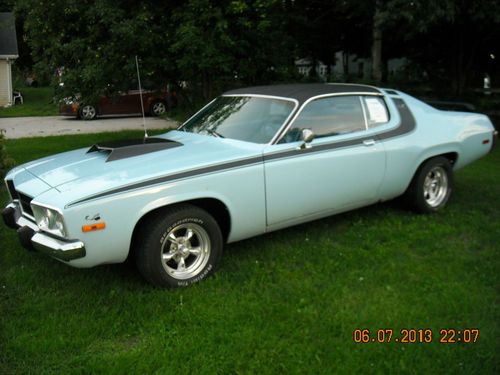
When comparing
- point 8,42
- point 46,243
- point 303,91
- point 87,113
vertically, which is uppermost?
point 8,42

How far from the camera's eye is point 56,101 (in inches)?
384

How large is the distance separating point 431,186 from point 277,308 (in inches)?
119

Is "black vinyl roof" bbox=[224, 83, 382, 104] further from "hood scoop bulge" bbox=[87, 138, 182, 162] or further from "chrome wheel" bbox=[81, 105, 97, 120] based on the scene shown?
"chrome wheel" bbox=[81, 105, 97, 120]

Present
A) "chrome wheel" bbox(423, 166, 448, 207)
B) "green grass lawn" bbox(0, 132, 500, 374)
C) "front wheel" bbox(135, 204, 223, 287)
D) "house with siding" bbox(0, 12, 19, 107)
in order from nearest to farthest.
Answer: "green grass lawn" bbox(0, 132, 500, 374), "front wheel" bbox(135, 204, 223, 287), "chrome wheel" bbox(423, 166, 448, 207), "house with siding" bbox(0, 12, 19, 107)

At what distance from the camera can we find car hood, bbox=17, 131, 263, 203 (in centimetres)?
373

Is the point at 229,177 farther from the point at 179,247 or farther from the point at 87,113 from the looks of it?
the point at 87,113

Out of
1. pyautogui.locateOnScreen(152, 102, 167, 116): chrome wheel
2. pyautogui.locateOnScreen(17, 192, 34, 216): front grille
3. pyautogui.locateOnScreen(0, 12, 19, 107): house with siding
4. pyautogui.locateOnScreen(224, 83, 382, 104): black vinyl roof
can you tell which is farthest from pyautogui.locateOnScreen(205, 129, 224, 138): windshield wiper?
pyautogui.locateOnScreen(0, 12, 19, 107): house with siding

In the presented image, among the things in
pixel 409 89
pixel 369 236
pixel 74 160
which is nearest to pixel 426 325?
pixel 369 236

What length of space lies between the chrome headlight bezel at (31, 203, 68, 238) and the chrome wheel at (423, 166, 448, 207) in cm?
392

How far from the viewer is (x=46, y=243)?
3.58m

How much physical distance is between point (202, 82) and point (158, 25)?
1433 millimetres

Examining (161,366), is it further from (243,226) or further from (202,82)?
(202,82)

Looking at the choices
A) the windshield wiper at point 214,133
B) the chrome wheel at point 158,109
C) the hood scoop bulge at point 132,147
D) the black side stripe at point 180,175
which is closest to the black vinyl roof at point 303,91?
the windshield wiper at point 214,133

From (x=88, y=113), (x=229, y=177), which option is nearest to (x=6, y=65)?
(x=88, y=113)
